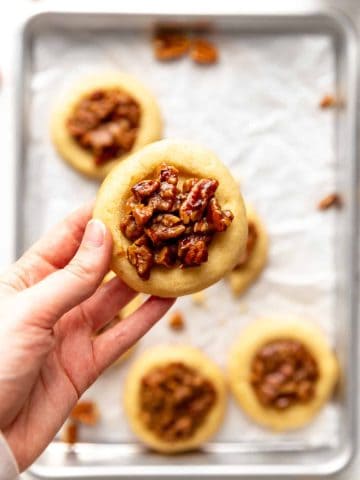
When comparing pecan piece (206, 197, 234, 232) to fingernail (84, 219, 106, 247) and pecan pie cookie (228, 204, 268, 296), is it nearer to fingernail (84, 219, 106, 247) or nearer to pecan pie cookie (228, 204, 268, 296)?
fingernail (84, 219, 106, 247)

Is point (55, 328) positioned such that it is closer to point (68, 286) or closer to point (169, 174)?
point (68, 286)

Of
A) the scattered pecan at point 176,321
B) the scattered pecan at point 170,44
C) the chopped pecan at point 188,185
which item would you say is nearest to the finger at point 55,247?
the chopped pecan at point 188,185

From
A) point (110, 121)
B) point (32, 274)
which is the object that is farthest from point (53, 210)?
point (32, 274)

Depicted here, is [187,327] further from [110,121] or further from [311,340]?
[110,121]

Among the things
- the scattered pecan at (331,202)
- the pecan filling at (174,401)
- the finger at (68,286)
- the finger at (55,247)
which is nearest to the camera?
the finger at (68,286)

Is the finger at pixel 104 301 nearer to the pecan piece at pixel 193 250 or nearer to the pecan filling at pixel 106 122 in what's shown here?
the pecan piece at pixel 193 250

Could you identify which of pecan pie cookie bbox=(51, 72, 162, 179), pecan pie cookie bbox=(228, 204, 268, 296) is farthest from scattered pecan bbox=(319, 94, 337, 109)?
pecan pie cookie bbox=(51, 72, 162, 179)
